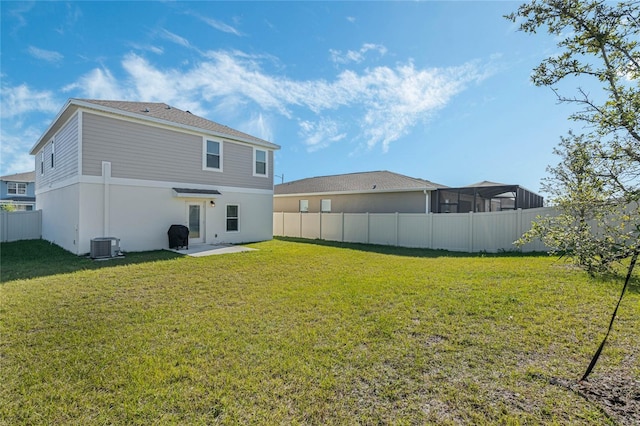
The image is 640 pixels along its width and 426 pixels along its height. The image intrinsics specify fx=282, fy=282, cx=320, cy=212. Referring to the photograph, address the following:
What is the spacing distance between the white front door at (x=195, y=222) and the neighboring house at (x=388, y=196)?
29.7ft

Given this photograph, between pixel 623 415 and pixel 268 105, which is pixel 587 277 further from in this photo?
→ pixel 268 105

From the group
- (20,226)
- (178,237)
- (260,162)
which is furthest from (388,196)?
(20,226)

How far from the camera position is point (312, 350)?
131 inches

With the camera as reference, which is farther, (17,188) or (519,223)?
(17,188)

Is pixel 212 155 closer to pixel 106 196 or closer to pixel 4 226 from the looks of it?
pixel 106 196

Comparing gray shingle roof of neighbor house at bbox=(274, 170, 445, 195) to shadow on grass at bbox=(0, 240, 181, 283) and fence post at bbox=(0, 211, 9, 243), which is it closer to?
shadow on grass at bbox=(0, 240, 181, 283)

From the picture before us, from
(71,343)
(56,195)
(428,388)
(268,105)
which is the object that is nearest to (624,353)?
(428,388)

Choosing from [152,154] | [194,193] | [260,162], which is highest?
[260,162]

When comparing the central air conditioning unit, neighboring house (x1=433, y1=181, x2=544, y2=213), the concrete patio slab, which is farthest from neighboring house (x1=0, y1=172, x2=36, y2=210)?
neighboring house (x1=433, y1=181, x2=544, y2=213)

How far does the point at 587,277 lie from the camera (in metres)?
5.93

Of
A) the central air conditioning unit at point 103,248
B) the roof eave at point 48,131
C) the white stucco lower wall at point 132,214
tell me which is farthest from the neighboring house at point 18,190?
the central air conditioning unit at point 103,248

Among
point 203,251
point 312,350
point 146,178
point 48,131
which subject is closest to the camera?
point 312,350

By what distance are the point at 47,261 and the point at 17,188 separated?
31.7 meters

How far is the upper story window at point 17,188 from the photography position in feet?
95.8
